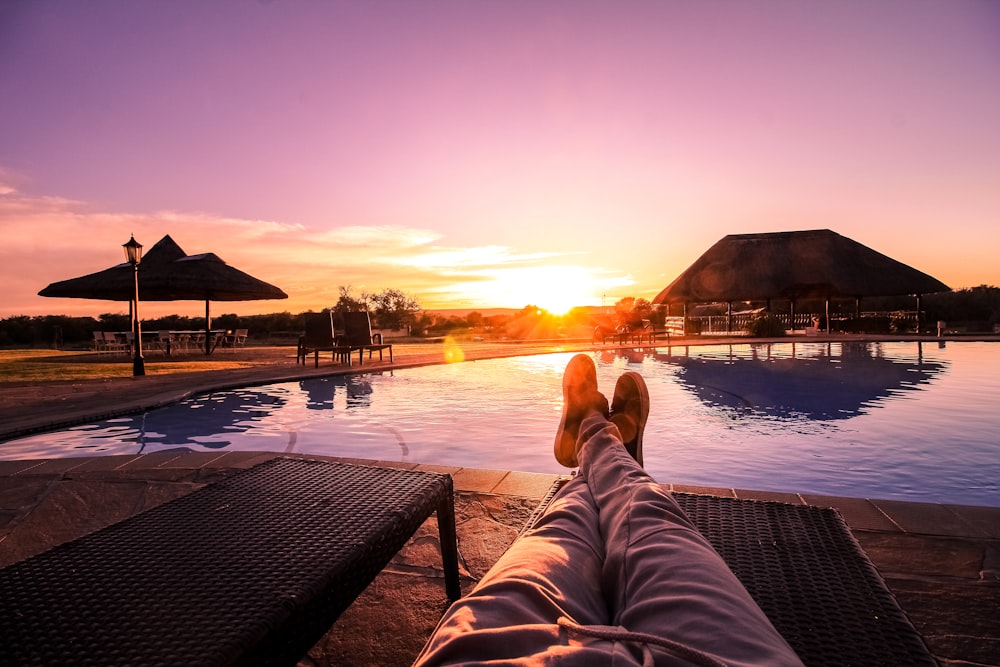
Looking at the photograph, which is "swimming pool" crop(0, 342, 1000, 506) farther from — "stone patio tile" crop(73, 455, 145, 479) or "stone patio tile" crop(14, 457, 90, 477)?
"stone patio tile" crop(73, 455, 145, 479)

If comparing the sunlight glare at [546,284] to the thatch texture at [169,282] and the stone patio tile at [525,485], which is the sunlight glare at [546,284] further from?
the stone patio tile at [525,485]

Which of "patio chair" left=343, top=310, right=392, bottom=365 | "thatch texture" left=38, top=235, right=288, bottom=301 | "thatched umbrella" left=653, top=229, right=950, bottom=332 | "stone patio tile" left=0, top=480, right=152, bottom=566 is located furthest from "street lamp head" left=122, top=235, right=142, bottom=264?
"thatched umbrella" left=653, top=229, right=950, bottom=332

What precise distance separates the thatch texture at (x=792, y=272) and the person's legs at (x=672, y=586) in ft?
69.3

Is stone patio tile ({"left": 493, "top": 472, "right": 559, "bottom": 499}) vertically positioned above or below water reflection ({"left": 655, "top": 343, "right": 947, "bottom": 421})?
above

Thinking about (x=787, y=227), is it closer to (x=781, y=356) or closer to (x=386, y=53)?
(x=781, y=356)

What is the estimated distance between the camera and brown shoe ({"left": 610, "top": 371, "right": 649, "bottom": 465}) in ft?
7.11

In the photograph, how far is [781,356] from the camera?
1145 centimetres

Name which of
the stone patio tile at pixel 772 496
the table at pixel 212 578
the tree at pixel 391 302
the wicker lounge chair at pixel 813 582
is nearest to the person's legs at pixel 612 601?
the wicker lounge chair at pixel 813 582

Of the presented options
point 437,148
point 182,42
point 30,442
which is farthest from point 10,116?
point 30,442

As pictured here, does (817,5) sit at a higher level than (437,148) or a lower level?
higher

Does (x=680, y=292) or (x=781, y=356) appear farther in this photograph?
(x=680, y=292)

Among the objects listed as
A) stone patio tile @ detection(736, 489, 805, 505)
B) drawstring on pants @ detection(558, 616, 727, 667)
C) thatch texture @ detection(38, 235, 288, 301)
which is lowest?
stone patio tile @ detection(736, 489, 805, 505)

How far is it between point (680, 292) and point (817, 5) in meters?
13.6

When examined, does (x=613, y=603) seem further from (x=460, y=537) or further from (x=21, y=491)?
(x=21, y=491)
